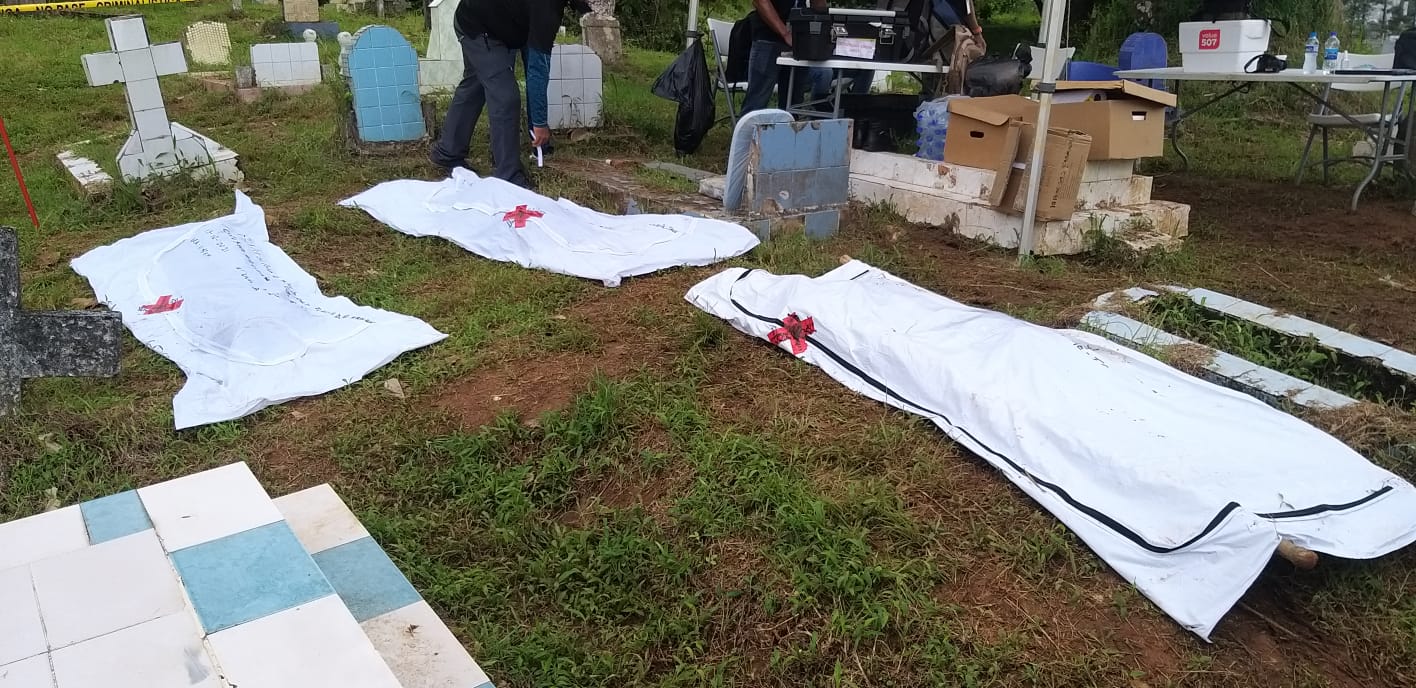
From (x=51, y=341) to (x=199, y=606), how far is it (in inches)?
72.9

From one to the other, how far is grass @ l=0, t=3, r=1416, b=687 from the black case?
1.81 meters

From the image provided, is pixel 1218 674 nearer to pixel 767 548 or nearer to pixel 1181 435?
pixel 1181 435

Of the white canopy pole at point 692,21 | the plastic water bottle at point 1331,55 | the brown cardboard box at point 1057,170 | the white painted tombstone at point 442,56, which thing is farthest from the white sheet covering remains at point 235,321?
the plastic water bottle at point 1331,55

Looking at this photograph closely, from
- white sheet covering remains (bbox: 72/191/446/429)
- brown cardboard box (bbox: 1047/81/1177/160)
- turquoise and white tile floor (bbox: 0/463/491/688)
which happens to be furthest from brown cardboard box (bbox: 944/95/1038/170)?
turquoise and white tile floor (bbox: 0/463/491/688)

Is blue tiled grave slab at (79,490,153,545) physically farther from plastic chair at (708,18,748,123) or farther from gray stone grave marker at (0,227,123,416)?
plastic chair at (708,18,748,123)

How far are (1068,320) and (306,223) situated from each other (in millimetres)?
3701

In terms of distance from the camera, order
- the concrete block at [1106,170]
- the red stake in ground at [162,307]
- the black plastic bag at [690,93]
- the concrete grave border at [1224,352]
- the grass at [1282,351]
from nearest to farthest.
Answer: the concrete grave border at [1224,352]
the grass at [1282,351]
the red stake in ground at [162,307]
the concrete block at [1106,170]
the black plastic bag at [690,93]

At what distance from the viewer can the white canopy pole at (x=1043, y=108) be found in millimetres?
3957

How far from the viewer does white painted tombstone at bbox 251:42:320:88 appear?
809 centimetres

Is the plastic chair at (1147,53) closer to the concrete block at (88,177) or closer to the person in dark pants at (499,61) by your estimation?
the person in dark pants at (499,61)

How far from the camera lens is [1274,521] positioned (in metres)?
2.06

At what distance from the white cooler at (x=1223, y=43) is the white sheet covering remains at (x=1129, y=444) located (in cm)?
358

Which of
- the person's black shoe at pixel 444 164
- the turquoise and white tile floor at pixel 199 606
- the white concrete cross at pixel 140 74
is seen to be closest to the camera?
the turquoise and white tile floor at pixel 199 606

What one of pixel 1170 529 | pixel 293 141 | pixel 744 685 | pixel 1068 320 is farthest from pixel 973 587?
pixel 293 141
